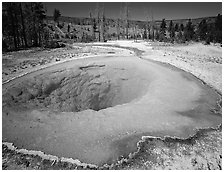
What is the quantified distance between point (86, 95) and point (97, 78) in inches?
51.7

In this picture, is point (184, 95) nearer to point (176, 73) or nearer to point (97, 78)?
point (176, 73)

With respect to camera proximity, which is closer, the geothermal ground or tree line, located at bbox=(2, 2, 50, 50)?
the geothermal ground

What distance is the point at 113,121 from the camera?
5.55m

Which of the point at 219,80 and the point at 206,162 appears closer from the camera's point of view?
the point at 206,162

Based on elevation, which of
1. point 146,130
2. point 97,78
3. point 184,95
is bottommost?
point 146,130

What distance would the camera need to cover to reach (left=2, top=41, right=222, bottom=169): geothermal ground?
163 inches

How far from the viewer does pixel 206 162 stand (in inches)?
157

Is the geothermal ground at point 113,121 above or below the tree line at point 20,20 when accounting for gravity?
below

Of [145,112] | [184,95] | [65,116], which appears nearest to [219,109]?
[184,95]

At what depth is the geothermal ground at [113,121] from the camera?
13.6ft

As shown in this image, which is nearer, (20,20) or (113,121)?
(113,121)

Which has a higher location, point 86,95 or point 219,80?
point 219,80

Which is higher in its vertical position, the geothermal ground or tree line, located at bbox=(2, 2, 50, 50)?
tree line, located at bbox=(2, 2, 50, 50)

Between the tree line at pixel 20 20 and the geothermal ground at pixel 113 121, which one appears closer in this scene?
the geothermal ground at pixel 113 121
